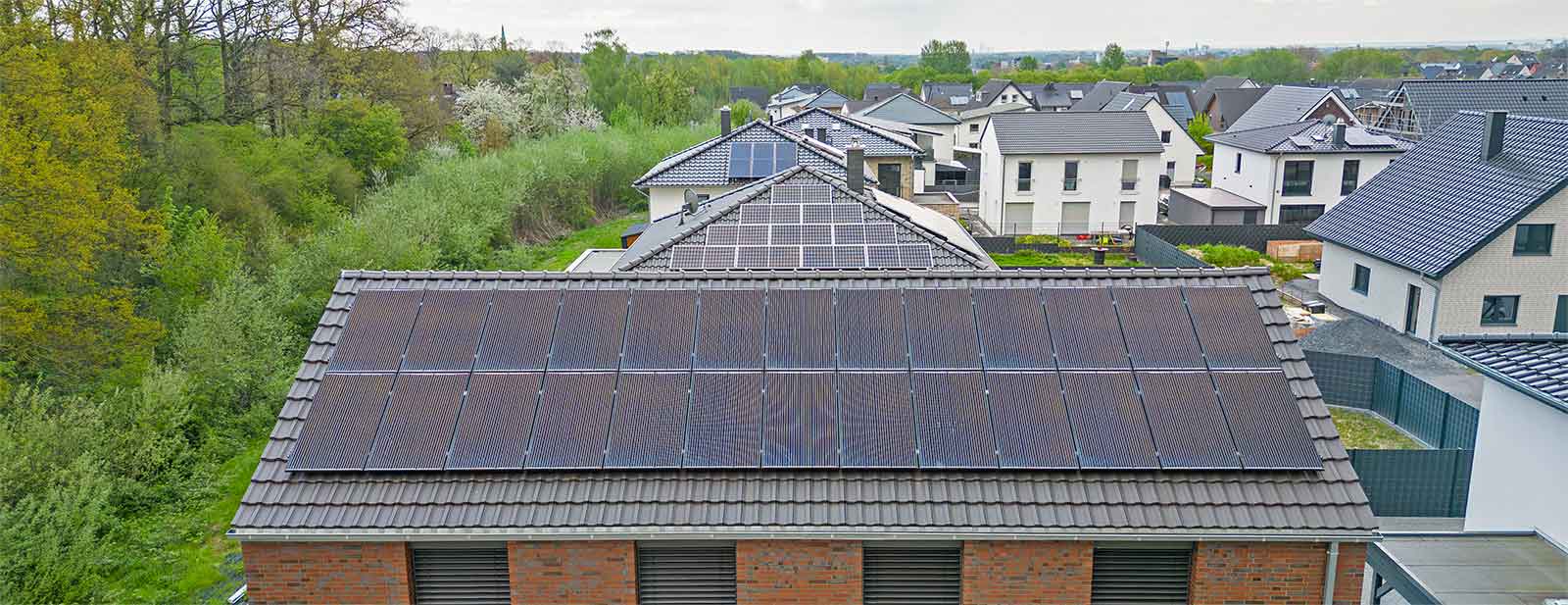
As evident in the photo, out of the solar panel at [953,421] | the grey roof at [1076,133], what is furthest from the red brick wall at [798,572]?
the grey roof at [1076,133]

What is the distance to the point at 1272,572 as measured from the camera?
8141 mm

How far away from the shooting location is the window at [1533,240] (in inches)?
1049

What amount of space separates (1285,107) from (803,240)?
154 feet

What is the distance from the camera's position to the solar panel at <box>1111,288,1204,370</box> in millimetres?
9133

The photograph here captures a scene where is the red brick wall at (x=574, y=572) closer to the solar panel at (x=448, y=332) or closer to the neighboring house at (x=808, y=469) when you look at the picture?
the neighboring house at (x=808, y=469)

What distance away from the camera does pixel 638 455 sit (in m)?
8.35

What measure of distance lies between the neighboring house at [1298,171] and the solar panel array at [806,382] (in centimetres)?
4011

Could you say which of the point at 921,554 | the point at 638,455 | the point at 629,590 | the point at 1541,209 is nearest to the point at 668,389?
the point at 638,455

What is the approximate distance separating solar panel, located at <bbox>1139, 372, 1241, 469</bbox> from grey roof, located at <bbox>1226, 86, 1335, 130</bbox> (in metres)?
51.3

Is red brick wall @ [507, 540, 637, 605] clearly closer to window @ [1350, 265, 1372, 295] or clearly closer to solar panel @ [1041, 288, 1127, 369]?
solar panel @ [1041, 288, 1127, 369]

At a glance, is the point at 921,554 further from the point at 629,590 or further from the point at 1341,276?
the point at 1341,276

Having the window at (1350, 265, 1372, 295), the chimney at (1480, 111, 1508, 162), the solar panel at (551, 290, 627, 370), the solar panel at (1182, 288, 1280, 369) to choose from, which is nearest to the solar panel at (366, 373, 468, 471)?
the solar panel at (551, 290, 627, 370)

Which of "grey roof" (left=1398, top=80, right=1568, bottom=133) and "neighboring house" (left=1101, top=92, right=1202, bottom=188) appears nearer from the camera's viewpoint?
"grey roof" (left=1398, top=80, right=1568, bottom=133)

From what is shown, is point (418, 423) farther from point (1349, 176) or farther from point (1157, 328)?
point (1349, 176)
